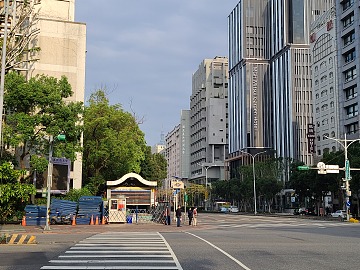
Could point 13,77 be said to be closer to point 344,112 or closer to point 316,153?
point 344,112

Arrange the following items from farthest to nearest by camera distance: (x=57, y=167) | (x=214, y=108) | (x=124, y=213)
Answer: (x=214, y=108) → (x=57, y=167) → (x=124, y=213)

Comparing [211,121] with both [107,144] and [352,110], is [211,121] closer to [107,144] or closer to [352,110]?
[352,110]

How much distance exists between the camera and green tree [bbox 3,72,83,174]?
33975mm

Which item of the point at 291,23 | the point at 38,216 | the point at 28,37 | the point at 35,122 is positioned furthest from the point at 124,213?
the point at 291,23

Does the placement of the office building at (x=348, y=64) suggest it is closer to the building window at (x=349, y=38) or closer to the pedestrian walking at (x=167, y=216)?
the building window at (x=349, y=38)

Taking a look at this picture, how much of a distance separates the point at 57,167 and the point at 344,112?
57.2 meters

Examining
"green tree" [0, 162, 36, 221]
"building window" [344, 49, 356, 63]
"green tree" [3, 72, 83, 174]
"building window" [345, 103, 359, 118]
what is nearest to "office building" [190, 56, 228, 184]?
"building window" [345, 103, 359, 118]

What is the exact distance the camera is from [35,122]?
34.3 m

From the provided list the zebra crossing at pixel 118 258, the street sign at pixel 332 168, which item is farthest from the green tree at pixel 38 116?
the street sign at pixel 332 168

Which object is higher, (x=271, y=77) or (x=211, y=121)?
(x=271, y=77)

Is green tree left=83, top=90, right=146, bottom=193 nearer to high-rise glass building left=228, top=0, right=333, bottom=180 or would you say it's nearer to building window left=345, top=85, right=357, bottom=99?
building window left=345, top=85, right=357, bottom=99

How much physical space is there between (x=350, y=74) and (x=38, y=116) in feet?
203

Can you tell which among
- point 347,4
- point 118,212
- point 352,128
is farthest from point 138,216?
point 347,4

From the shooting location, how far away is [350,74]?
262 ft
